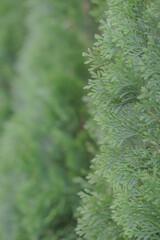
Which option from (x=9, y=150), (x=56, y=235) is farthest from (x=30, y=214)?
(x=9, y=150)

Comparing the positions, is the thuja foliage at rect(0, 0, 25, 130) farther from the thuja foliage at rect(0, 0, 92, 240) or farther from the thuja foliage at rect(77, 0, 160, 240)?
the thuja foliage at rect(77, 0, 160, 240)

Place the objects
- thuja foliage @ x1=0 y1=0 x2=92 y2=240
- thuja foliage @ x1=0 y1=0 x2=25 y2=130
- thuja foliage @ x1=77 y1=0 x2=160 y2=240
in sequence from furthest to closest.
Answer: thuja foliage @ x1=0 y1=0 x2=25 y2=130
thuja foliage @ x1=0 y1=0 x2=92 y2=240
thuja foliage @ x1=77 y1=0 x2=160 y2=240

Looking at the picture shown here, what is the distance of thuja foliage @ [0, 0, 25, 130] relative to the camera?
19.0 ft

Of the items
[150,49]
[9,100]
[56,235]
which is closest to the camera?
[150,49]

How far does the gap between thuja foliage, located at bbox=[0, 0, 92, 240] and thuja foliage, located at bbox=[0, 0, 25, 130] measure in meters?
2.19

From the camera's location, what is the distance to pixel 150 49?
126 centimetres

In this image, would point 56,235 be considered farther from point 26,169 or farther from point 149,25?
point 149,25

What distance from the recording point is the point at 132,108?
1365 millimetres

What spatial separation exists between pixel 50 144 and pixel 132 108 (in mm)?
2064

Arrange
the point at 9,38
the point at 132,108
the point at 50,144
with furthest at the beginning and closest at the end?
the point at 9,38 < the point at 50,144 < the point at 132,108

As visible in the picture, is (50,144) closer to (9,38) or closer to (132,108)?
(132,108)

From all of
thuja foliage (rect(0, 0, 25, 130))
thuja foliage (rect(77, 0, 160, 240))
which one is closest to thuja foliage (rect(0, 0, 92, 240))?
thuja foliage (rect(77, 0, 160, 240))

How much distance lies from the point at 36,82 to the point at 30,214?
154cm

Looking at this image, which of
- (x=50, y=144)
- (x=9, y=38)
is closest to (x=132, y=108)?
(x=50, y=144)
